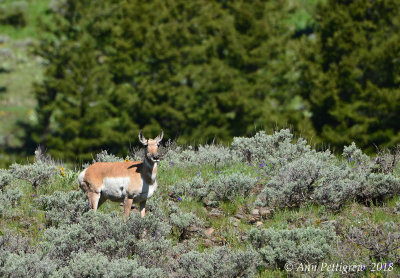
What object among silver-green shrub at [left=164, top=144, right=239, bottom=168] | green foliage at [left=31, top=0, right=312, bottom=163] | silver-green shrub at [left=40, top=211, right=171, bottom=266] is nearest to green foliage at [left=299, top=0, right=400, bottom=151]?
green foliage at [left=31, top=0, right=312, bottom=163]

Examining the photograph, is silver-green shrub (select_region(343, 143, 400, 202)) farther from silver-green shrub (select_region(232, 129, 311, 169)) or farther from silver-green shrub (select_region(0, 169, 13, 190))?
silver-green shrub (select_region(0, 169, 13, 190))

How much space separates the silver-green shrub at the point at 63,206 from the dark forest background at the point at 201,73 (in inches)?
748

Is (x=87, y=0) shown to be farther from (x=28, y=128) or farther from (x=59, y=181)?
(x=59, y=181)

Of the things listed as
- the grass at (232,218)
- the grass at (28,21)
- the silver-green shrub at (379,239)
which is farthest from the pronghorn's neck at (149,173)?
the grass at (28,21)

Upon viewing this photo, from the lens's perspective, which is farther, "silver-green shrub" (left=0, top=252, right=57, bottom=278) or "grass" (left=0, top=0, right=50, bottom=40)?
"grass" (left=0, top=0, right=50, bottom=40)

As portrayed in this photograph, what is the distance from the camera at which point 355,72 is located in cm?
2759

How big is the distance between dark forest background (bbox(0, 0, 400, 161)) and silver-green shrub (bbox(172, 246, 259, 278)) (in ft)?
68.4

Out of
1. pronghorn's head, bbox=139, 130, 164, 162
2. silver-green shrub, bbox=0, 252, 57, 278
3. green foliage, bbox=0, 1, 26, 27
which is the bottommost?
silver-green shrub, bbox=0, 252, 57, 278

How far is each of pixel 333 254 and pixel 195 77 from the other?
973 inches

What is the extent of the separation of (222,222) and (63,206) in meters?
2.78

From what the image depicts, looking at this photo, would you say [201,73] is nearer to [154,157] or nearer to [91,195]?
[91,195]

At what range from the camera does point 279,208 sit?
32.6 feet

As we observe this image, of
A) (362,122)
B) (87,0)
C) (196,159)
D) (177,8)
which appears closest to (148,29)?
(177,8)

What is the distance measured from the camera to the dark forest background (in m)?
28.2
